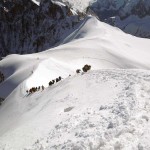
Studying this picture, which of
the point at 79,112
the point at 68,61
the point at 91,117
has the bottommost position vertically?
the point at 68,61

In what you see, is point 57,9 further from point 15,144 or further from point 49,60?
point 15,144

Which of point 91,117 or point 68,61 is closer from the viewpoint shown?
point 91,117

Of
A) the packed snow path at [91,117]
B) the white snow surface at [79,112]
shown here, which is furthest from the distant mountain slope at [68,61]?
the packed snow path at [91,117]

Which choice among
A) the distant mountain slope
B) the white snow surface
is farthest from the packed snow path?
the distant mountain slope

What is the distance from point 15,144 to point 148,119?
5842 mm

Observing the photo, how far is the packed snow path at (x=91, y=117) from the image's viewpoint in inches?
575

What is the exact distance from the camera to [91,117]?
17.2m

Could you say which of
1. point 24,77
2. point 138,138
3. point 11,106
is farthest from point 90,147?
point 24,77

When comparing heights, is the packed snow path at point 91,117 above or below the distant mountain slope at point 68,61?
above

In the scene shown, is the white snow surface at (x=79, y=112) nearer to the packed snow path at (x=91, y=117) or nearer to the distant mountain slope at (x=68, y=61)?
the packed snow path at (x=91, y=117)

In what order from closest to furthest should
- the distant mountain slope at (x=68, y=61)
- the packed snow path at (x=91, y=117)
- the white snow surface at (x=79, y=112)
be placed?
1. the packed snow path at (x=91, y=117)
2. the white snow surface at (x=79, y=112)
3. the distant mountain slope at (x=68, y=61)

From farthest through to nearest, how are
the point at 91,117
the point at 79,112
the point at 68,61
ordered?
the point at 68,61, the point at 79,112, the point at 91,117

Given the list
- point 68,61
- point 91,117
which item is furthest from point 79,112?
point 68,61

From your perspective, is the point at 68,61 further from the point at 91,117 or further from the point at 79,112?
the point at 91,117
